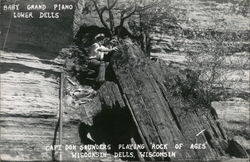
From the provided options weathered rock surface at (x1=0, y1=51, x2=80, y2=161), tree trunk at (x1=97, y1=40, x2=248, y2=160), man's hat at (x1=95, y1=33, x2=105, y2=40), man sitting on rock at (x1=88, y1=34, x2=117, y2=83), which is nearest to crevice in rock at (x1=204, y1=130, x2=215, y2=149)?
tree trunk at (x1=97, y1=40, x2=248, y2=160)

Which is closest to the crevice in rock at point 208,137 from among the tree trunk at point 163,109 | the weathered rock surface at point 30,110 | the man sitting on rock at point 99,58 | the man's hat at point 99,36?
the tree trunk at point 163,109

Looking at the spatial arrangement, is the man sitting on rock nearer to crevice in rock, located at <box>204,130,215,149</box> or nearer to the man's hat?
the man's hat

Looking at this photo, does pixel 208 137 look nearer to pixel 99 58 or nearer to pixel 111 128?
pixel 111 128

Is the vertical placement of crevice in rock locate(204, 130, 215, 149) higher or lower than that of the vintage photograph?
lower


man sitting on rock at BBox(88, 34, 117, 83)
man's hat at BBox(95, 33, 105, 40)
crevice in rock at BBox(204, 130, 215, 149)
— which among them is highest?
man's hat at BBox(95, 33, 105, 40)

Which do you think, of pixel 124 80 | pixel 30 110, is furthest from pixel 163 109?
pixel 30 110

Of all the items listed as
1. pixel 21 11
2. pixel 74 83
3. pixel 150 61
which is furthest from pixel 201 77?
pixel 21 11
